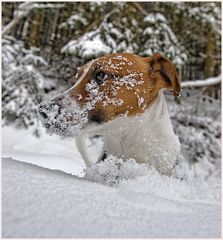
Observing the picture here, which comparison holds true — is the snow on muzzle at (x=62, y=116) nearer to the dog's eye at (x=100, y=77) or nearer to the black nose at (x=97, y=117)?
the black nose at (x=97, y=117)

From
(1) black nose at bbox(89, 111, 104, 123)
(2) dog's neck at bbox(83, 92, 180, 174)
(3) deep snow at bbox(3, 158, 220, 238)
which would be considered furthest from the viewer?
(2) dog's neck at bbox(83, 92, 180, 174)

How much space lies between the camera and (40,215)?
98 cm

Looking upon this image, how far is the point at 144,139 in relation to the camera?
2.12m

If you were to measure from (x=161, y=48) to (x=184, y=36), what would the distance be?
2.71 meters

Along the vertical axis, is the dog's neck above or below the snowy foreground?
below

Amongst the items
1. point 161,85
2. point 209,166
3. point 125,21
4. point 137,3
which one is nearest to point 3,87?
point 125,21

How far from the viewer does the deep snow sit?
0.93 metres

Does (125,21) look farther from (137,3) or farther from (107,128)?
(107,128)

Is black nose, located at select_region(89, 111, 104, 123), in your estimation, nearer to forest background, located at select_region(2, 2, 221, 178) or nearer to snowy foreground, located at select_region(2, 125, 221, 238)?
snowy foreground, located at select_region(2, 125, 221, 238)

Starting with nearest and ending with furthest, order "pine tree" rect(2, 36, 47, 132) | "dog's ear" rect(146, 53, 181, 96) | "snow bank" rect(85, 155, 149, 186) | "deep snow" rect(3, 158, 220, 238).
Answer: "deep snow" rect(3, 158, 220, 238) → "snow bank" rect(85, 155, 149, 186) → "dog's ear" rect(146, 53, 181, 96) → "pine tree" rect(2, 36, 47, 132)

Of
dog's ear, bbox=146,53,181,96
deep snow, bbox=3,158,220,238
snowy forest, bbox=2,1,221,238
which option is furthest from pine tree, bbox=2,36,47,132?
deep snow, bbox=3,158,220,238

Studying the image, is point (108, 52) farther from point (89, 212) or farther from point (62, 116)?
point (89, 212)

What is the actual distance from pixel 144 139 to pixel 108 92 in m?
0.34

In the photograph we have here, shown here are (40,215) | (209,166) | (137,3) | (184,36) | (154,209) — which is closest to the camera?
(40,215)
